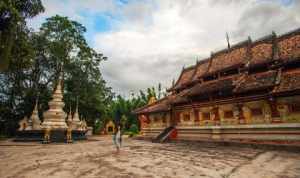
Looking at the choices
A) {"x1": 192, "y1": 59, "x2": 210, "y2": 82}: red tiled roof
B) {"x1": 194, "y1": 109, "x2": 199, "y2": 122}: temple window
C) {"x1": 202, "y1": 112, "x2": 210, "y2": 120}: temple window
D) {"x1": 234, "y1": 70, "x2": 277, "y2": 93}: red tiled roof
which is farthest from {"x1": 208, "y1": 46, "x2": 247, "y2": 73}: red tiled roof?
{"x1": 202, "y1": 112, "x2": 210, "y2": 120}: temple window

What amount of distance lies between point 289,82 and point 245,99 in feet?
9.66

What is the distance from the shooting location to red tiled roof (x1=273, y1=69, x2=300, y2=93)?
12.7 meters

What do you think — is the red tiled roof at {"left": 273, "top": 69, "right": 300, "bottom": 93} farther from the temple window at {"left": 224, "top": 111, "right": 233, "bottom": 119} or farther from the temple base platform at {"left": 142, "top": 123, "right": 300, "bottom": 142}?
the temple window at {"left": 224, "top": 111, "right": 233, "bottom": 119}

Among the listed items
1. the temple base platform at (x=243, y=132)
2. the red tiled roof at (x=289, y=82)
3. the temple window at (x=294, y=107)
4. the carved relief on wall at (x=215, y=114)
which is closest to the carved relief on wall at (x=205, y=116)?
the carved relief on wall at (x=215, y=114)

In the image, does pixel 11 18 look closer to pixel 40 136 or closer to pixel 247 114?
pixel 40 136

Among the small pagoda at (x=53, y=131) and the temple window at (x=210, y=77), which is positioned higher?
the temple window at (x=210, y=77)

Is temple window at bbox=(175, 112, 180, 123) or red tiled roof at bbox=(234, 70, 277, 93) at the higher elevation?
red tiled roof at bbox=(234, 70, 277, 93)

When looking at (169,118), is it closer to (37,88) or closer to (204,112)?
(204,112)

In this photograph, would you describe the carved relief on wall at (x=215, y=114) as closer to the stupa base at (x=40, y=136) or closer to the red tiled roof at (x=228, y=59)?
the red tiled roof at (x=228, y=59)

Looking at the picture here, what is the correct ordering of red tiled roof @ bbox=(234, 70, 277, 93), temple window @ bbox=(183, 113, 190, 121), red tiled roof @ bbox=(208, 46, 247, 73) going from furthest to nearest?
temple window @ bbox=(183, 113, 190, 121) < red tiled roof @ bbox=(208, 46, 247, 73) < red tiled roof @ bbox=(234, 70, 277, 93)

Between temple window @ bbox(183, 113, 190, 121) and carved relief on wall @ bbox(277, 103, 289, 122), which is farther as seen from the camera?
temple window @ bbox(183, 113, 190, 121)

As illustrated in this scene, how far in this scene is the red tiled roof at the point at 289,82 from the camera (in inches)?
500

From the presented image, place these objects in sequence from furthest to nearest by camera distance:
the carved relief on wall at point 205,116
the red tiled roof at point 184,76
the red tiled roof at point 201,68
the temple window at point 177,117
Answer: the red tiled roof at point 184,76 < the red tiled roof at point 201,68 < the temple window at point 177,117 < the carved relief on wall at point 205,116

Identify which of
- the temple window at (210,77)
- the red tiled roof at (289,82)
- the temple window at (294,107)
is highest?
A: the temple window at (210,77)
